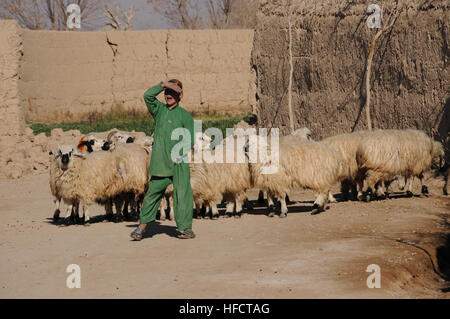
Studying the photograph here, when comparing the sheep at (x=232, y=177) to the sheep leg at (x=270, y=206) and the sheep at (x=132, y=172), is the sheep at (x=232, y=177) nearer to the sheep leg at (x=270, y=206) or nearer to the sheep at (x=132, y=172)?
the sheep leg at (x=270, y=206)

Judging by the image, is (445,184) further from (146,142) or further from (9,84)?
(9,84)

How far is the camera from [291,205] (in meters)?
12.3

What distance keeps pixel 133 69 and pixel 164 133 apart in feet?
55.9

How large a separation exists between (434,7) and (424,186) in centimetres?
296

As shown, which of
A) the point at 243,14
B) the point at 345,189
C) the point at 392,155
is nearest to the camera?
the point at 392,155

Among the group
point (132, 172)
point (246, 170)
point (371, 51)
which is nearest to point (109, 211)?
point (132, 172)

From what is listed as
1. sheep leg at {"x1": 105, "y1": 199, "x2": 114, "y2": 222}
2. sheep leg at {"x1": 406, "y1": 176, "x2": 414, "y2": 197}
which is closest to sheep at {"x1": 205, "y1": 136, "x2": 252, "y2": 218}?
sheep leg at {"x1": 105, "y1": 199, "x2": 114, "y2": 222}

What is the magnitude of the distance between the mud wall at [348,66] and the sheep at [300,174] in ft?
8.03

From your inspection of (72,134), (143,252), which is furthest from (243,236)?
(72,134)

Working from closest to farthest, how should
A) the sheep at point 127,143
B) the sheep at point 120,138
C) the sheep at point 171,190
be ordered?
the sheep at point 171,190 < the sheep at point 127,143 < the sheep at point 120,138

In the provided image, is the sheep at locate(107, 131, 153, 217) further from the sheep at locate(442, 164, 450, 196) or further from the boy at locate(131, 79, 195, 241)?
the sheep at locate(442, 164, 450, 196)

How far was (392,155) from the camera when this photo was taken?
11.5 m

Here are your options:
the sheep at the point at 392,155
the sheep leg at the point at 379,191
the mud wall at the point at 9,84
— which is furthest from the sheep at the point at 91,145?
the mud wall at the point at 9,84

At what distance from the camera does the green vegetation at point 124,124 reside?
23016 mm
